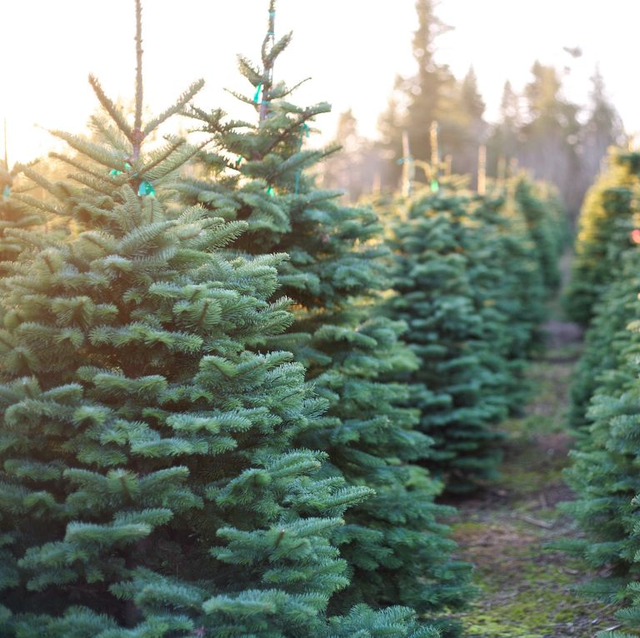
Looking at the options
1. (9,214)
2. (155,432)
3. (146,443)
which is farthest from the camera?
(9,214)

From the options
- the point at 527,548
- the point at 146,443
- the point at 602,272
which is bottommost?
the point at 527,548

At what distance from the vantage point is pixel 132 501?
3088mm

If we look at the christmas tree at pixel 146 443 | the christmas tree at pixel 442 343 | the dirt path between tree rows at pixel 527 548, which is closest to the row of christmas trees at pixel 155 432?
the christmas tree at pixel 146 443

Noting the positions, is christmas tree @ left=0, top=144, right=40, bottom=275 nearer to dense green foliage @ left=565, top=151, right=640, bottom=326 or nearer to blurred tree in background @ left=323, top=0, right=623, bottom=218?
dense green foliage @ left=565, top=151, right=640, bottom=326

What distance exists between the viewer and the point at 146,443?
302 centimetres

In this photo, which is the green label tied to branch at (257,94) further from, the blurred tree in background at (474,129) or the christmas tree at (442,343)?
the blurred tree in background at (474,129)

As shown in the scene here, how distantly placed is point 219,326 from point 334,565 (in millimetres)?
1249

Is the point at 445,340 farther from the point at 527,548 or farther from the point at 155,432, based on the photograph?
the point at 155,432

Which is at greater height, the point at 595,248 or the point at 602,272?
the point at 595,248

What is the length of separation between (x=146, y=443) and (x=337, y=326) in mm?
2533

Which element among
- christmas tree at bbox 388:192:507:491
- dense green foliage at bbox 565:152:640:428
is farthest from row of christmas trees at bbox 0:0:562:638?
dense green foliage at bbox 565:152:640:428

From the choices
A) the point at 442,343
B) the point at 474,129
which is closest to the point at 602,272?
the point at 442,343

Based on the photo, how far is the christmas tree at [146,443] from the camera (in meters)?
2.99

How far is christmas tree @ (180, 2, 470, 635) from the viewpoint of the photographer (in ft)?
15.8
